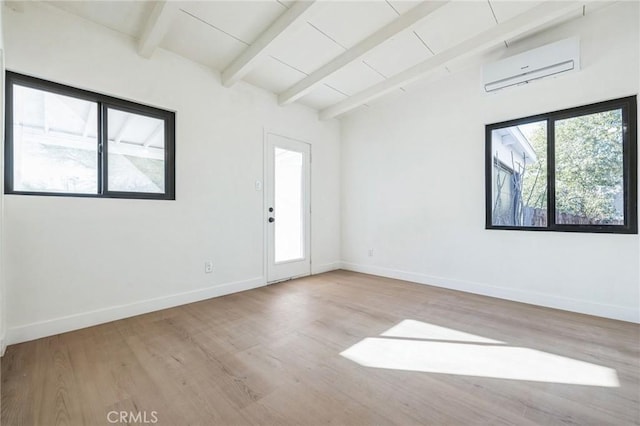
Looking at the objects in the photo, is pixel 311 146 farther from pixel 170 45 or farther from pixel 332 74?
pixel 170 45

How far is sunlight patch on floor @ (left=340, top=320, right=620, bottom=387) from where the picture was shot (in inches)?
66.8

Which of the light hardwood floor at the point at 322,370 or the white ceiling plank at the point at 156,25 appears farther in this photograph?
the white ceiling plank at the point at 156,25

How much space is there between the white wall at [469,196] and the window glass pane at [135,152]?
10.1 feet

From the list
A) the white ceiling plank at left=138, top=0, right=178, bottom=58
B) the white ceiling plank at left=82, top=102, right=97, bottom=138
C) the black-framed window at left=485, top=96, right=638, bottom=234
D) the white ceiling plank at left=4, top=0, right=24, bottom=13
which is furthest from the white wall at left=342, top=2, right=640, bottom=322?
the white ceiling plank at left=4, top=0, right=24, bottom=13

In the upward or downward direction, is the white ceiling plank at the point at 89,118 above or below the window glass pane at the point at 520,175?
above

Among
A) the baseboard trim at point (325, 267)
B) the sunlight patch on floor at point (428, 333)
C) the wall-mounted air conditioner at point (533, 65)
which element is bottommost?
the sunlight patch on floor at point (428, 333)

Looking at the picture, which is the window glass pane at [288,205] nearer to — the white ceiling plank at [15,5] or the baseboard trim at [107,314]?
the baseboard trim at [107,314]

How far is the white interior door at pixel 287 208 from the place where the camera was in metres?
3.93

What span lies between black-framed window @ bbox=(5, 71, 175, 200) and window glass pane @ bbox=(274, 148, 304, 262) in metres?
1.51

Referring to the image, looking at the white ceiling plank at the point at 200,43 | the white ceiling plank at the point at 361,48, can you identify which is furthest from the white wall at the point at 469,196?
the white ceiling plank at the point at 200,43

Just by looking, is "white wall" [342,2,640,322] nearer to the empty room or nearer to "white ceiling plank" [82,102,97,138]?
the empty room

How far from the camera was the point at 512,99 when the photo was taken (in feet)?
10.4

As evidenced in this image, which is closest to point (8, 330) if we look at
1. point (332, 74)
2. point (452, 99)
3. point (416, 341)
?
point (416, 341)

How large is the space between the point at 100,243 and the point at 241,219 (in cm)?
149
